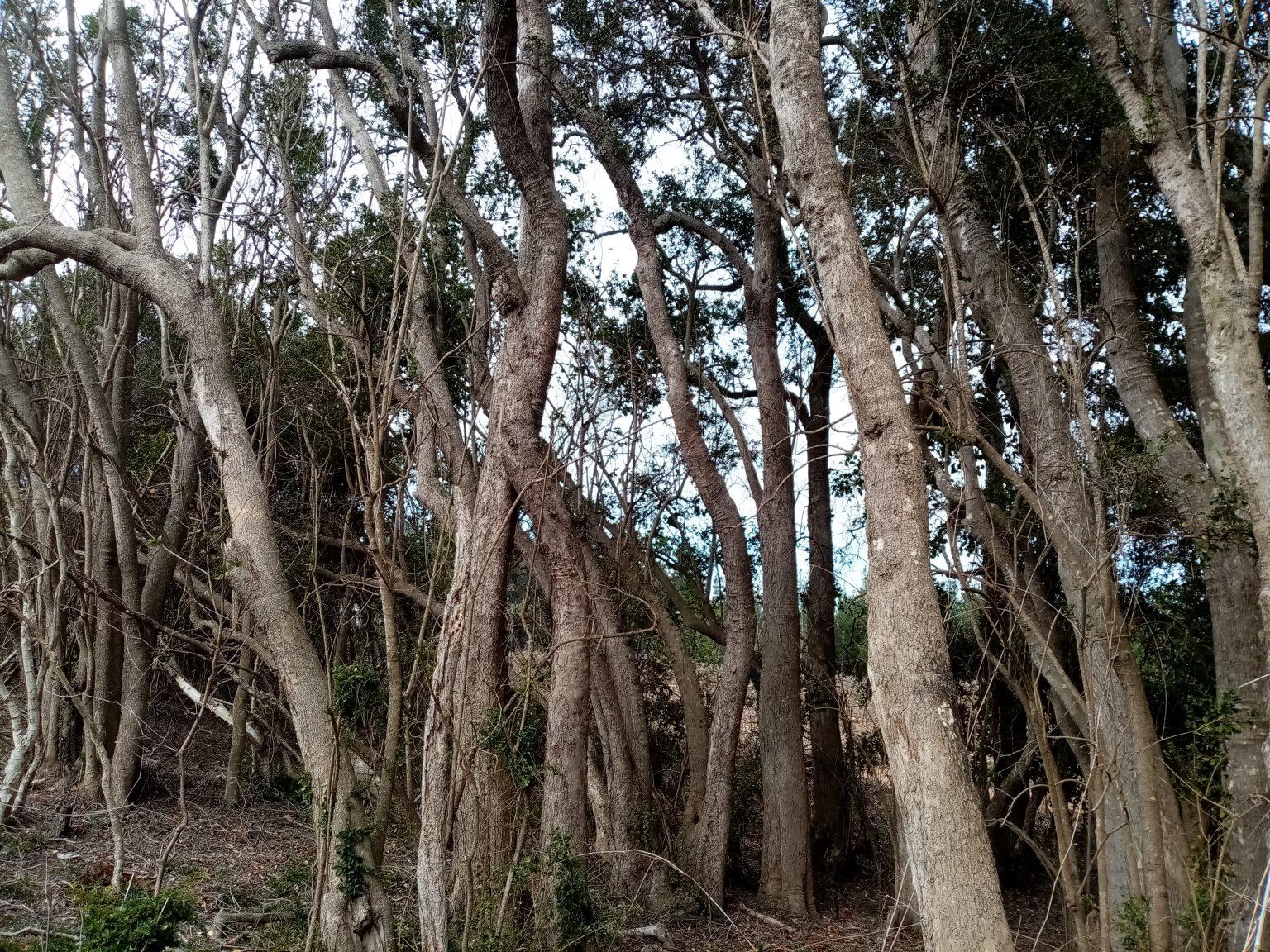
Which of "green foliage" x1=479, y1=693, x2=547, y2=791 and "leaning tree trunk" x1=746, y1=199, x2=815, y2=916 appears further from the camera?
"leaning tree trunk" x1=746, y1=199, x2=815, y2=916

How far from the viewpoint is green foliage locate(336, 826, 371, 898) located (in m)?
5.42

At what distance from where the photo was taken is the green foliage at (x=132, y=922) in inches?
200

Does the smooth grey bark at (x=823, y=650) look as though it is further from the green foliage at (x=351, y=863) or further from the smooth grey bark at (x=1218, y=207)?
the green foliage at (x=351, y=863)

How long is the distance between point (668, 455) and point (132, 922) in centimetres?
803

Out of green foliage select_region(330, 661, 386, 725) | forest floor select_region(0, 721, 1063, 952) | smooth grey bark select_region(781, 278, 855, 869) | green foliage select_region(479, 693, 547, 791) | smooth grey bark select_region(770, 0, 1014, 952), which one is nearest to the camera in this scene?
smooth grey bark select_region(770, 0, 1014, 952)

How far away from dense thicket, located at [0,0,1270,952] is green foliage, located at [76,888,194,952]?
4.3 inches

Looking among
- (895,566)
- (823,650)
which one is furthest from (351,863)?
(823,650)

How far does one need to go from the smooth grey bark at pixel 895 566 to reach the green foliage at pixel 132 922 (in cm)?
Answer: 423

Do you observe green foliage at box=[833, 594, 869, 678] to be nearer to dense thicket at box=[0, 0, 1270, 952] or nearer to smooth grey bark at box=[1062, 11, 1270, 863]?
dense thicket at box=[0, 0, 1270, 952]

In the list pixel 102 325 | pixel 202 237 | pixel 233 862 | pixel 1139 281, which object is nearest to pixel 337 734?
pixel 233 862

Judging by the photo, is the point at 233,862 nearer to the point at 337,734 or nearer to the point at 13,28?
the point at 337,734

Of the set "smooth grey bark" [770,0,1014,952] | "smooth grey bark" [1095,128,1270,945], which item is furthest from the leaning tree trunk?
"smooth grey bark" [770,0,1014,952]

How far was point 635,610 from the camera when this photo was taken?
12016 mm

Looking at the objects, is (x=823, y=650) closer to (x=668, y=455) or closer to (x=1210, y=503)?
(x=668, y=455)
